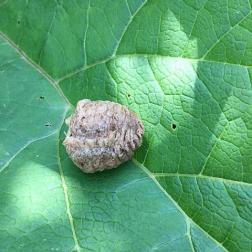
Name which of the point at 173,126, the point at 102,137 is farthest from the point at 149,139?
the point at 102,137

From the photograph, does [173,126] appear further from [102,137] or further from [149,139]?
[102,137]

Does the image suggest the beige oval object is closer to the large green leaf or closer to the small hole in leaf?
the large green leaf

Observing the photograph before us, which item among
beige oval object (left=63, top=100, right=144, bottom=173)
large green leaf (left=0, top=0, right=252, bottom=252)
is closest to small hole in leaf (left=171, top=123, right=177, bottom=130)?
large green leaf (left=0, top=0, right=252, bottom=252)

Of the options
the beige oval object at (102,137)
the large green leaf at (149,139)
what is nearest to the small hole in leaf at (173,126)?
the large green leaf at (149,139)

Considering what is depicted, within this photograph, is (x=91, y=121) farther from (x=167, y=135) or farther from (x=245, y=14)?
(x=245, y=14)

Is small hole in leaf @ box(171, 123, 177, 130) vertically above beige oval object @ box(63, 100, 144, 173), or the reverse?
small hole in leaf @ box(171, 123, 177, 130)

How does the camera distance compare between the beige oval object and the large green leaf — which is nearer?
the large green leaf
